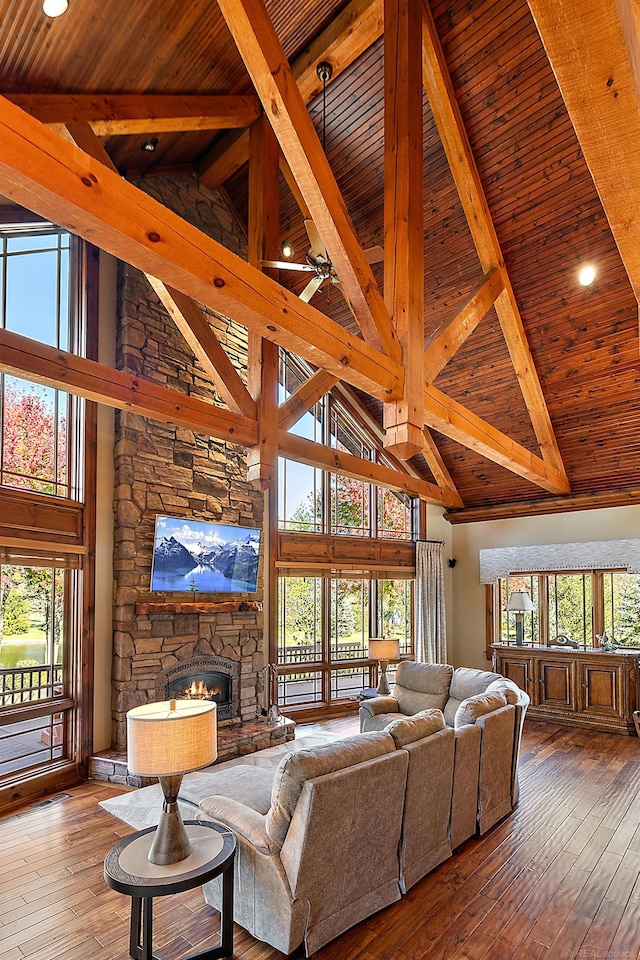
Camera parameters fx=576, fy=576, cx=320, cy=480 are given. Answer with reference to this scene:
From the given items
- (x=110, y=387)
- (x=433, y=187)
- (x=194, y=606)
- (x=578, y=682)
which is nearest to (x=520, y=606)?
(x=578, y=682)

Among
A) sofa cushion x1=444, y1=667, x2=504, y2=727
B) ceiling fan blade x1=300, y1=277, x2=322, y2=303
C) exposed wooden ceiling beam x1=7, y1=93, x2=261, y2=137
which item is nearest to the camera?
exposed wooden ceiling beam x1=7, y1=93, x2=261, y2=137

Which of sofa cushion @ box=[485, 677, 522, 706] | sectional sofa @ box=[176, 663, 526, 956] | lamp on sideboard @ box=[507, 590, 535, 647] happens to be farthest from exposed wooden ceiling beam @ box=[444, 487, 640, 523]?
sectional sofa @ box=[176, 663, 526, 956]

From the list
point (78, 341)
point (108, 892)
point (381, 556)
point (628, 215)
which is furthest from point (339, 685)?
point (628, 215)

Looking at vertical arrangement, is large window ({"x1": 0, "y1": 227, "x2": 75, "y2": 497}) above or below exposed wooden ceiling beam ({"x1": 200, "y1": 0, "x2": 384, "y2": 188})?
below

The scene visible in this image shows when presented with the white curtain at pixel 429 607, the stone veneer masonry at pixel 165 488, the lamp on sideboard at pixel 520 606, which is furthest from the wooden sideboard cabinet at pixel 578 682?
the stone veneer masonry at pixel 165 488

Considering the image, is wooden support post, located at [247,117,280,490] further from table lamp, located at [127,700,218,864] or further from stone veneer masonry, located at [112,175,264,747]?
table lamp, located at [127,700,218,864]

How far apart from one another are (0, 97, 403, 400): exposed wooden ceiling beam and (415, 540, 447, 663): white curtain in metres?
5.78

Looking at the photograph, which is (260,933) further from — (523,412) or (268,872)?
(523,412)

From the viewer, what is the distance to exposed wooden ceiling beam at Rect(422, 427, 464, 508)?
342 inches

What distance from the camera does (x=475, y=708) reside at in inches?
164

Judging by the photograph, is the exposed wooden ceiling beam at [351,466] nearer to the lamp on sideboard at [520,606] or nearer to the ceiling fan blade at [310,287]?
the ceiling fan blade at [310,287]

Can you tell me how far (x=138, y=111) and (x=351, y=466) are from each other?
408 cm

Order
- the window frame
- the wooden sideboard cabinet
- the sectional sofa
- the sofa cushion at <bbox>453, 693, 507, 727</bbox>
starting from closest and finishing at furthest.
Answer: the sectional sofa
the sofa cushion at <bbox>453, 693, 507, 727</bbox>
the wooden sideboard cabinet
the window frame

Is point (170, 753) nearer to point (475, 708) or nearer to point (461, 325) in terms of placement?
point (475, 708)
